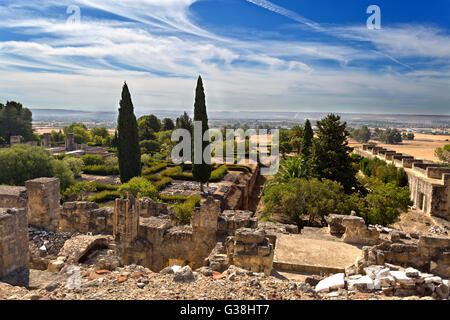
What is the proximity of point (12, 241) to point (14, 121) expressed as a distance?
156 feet

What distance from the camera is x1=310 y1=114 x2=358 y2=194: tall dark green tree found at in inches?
766

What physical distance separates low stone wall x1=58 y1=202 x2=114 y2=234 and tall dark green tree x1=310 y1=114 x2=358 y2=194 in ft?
42.4

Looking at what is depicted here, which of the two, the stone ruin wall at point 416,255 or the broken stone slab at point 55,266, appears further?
the broken stone slab at point 55,266

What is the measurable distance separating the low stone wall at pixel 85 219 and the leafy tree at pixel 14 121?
42395 millimetres

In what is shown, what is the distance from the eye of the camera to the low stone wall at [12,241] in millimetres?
7285

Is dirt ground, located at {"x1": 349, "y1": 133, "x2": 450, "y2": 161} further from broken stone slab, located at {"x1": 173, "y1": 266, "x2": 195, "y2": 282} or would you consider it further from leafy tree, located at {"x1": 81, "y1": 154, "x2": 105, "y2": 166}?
broken stone slab, located at {"x1": 173, "y1": 266, "x2": 195, "y2": 282}

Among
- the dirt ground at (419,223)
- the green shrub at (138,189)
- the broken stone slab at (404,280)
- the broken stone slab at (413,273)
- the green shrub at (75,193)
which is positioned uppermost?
the broken stone slab at (413,273)

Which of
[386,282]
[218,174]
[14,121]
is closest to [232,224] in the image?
[386,282]

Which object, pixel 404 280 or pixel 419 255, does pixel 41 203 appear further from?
pixel 419 255

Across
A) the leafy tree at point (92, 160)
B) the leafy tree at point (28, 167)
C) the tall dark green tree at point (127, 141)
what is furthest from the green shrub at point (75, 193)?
the leafy tree at point (92, 160)

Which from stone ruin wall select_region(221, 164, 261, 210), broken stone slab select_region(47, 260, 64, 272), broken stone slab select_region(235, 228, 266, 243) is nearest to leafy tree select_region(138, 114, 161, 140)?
stone ruin wall select_region(221, 164, 261, 210)

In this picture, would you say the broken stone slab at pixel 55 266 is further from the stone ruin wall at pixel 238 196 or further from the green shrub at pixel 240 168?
the green shrub at pixel 240 168

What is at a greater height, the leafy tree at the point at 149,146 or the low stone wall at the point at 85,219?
the leafy tree at the point at 149,146
